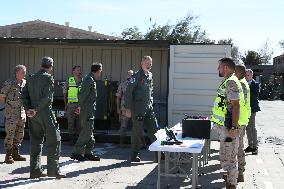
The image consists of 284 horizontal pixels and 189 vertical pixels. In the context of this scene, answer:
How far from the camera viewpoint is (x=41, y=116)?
741 cm

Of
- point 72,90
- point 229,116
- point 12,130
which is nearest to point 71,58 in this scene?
point 72,90

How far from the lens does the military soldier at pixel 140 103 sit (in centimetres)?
891

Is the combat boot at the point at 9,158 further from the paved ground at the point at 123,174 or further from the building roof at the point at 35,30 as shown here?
the building roof at the point at 35,30

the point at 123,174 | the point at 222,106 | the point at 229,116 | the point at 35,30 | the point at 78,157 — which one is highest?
the point at 35,30

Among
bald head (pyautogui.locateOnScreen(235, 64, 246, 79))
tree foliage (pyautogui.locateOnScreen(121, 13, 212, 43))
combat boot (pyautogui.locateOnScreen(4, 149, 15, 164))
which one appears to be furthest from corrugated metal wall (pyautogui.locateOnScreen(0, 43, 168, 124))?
tree foliage (pyautogui.locateOnScreen(121, 13, 212, 43))

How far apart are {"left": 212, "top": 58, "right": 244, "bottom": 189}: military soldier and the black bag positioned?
0.36 metres

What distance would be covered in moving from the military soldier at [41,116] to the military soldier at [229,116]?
8.72 feet

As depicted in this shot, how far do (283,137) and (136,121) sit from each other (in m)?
7.05

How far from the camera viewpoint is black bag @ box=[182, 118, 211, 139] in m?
7.17

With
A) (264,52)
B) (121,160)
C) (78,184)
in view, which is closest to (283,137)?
(121,160)

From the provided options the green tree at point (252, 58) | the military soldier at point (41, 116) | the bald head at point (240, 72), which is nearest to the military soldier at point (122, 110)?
the military soldier at point (41, 116)

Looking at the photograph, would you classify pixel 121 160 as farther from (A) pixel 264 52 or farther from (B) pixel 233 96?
(A) pixel 264 52

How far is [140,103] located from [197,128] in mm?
2033

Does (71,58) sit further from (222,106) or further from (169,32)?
(169,32)
